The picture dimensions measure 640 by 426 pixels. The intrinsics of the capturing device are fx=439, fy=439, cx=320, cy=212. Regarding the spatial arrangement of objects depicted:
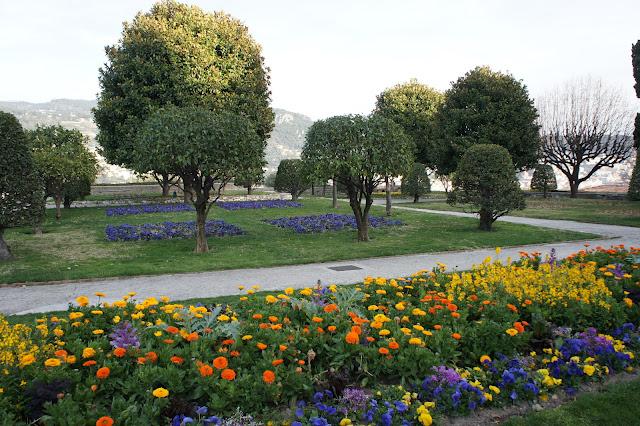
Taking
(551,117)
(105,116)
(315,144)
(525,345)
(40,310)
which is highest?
(551,117)

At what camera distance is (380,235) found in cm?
1628

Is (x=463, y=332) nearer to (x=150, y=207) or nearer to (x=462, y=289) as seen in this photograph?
(x=462, y=289)

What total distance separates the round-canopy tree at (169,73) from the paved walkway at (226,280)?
1651 centimetres

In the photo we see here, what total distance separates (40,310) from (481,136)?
29.5m

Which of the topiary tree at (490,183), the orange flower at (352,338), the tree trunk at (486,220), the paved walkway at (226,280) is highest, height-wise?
the topiary tree at (490,183)

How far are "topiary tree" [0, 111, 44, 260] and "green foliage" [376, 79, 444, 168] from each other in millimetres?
32452

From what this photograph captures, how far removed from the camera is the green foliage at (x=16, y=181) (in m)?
11.5

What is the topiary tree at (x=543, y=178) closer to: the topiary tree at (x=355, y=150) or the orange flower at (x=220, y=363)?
the topiary tree at (x=355, y=150)

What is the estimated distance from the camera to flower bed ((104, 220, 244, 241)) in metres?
16.0

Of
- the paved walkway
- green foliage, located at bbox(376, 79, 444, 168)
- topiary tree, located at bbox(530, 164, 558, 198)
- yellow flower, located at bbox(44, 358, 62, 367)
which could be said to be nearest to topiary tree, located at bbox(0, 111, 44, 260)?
the paved walkway

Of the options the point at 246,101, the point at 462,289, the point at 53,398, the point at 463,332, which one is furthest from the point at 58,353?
the point at 246,101

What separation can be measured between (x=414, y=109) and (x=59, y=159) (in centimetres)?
2959

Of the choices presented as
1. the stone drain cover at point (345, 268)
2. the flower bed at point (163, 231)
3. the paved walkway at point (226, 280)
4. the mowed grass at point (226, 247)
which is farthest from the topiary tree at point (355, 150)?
the flower bed at point (163, 231)

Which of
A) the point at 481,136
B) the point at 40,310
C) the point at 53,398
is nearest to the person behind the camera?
the point at 53,398
